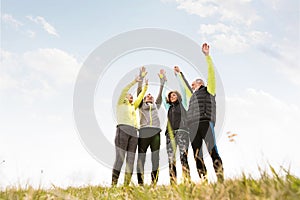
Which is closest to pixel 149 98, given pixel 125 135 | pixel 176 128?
pixel 176 128

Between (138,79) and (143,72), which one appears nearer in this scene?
(138,79)

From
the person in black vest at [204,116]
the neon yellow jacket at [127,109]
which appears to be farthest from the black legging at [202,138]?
the neon yellow jacket at [127,109]

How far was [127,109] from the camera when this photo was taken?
9.38 m

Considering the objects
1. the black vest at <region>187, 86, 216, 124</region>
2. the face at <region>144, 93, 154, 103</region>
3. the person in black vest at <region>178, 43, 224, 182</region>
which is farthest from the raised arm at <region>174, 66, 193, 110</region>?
the face at <region>144, 93, 154, 103</region>

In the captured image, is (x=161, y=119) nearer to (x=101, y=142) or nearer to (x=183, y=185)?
(x=101, y=142)

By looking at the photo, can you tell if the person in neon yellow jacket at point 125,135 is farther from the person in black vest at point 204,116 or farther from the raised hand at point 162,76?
the person in black vest at point 204,116

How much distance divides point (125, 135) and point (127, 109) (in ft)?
2.36

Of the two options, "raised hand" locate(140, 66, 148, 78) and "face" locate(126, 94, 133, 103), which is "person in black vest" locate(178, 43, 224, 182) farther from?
"raised hand" locate(140, 66, 148, 78)

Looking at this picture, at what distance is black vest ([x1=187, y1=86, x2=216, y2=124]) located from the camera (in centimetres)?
823

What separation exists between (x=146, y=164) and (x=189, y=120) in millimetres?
1730

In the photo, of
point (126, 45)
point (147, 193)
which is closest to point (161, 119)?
point (147, 193)

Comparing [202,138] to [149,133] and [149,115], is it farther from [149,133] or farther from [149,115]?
[149,115]

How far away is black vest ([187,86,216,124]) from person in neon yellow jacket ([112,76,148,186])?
5.21 feet

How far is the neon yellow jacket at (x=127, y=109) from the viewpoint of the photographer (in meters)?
9.26
